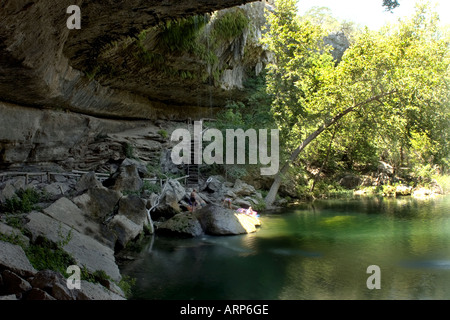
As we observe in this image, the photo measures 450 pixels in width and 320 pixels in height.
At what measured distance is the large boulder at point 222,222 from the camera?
42.6 ft

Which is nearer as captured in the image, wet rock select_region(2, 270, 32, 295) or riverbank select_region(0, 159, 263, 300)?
wet rock select_region(2, 270, 32, 295)

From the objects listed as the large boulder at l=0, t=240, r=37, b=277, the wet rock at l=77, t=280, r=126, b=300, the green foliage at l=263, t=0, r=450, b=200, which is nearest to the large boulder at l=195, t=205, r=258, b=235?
the wet rock at l=77, t=280, r=126, b=300

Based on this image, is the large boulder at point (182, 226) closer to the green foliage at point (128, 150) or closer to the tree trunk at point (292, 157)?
the green foliage at point (128, 150)

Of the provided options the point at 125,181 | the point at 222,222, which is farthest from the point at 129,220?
the point at 222,222

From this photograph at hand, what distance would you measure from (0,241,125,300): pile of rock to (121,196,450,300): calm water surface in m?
1.75

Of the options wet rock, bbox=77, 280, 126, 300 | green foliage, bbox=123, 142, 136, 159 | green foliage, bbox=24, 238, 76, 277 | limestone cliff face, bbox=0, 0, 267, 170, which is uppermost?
limestone cliff face, bbox=0, 0, 267, 170

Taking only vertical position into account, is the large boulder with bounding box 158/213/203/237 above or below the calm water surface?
above

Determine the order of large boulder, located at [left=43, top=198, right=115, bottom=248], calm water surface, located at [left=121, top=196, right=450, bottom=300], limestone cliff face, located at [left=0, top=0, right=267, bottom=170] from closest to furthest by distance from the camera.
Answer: calm water surface, located at [left=121, top=196, right=450, bottom=300], limestone cliff face, located at [left=0, top=0, right=267, bottom=170], large boulder, located at [left=43, top=198, right=115, bottom=248]

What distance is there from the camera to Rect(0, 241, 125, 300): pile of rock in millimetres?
4922

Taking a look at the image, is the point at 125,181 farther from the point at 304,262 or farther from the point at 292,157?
the point at 292,157

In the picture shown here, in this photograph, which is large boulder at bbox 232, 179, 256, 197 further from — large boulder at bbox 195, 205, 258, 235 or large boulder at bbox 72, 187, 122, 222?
large boulder at bbox 72, 187, 122, 222

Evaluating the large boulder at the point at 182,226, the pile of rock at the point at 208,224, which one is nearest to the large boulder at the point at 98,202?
the large boulder at the point at 182,226

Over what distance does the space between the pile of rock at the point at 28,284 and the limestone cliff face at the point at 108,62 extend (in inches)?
157

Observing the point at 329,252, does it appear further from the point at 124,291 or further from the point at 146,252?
the point at 124,291
